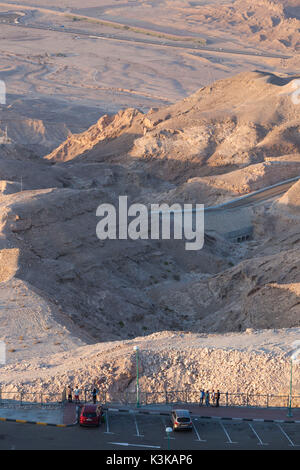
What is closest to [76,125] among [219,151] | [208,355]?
[219,151]

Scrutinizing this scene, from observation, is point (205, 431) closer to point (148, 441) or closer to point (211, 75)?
point (148, 441)

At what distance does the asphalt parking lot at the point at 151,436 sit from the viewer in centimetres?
2077

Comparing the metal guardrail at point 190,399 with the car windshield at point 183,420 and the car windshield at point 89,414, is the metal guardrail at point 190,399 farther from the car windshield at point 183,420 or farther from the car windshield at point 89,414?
the car windshield at point 89,414

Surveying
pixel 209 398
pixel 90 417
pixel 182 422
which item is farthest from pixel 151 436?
pixel 209 398

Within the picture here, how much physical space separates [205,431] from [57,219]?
1041 inches

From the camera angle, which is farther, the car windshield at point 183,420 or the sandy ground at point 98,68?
the sandy ground at point 98,68

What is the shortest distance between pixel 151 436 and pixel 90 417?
69.7 inches

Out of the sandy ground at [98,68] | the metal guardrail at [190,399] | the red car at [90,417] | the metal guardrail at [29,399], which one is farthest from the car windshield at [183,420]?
the sandy ground at [98,68]

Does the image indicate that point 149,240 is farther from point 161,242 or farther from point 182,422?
point 182,422

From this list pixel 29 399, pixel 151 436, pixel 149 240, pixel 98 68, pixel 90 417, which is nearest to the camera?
pixel 151 436

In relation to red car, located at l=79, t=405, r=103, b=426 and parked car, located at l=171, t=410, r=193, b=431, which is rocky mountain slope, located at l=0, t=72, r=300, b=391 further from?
parked car, located at l=171, t=410, r=193, b=431

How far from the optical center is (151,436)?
70.2 ft

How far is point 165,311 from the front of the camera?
42438mm

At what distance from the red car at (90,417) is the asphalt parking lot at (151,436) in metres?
0.17
